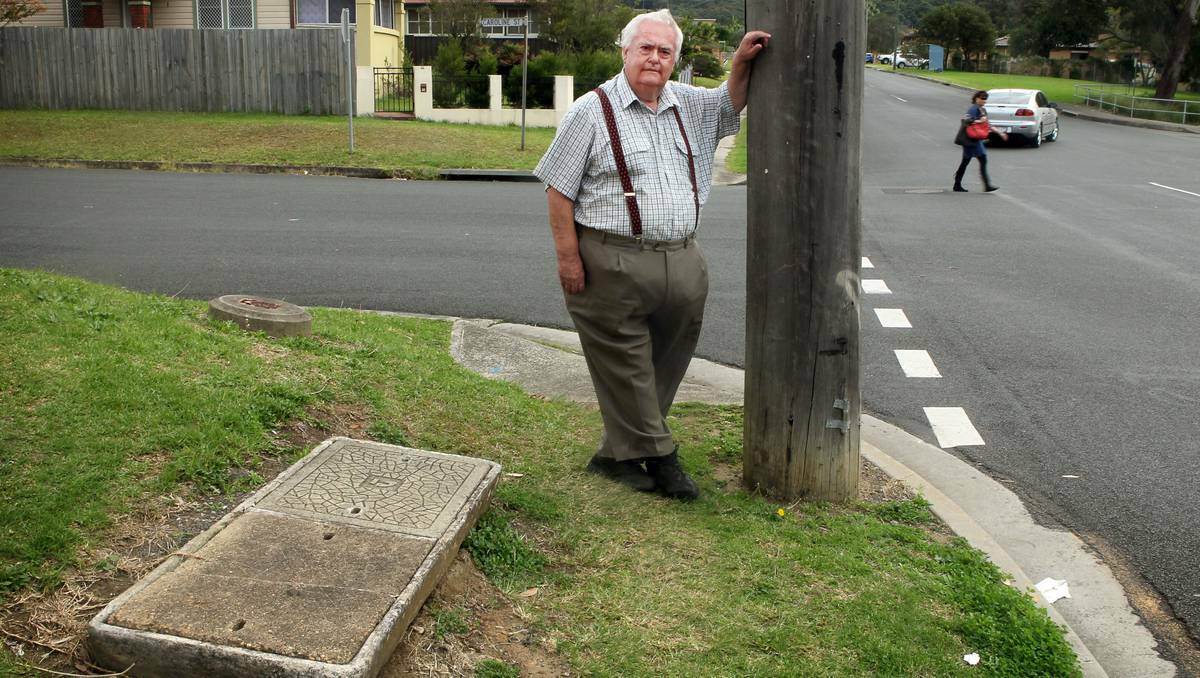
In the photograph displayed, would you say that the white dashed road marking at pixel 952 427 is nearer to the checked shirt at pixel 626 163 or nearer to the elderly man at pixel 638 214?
the elderly man at pixel 638 214

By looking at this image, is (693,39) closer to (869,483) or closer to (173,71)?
(173,71)

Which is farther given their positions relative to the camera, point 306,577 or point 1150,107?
point 1150,107

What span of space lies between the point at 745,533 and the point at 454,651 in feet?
4.66

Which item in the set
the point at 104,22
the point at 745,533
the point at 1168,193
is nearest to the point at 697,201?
the point at 745,533

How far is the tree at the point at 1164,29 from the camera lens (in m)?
46.9

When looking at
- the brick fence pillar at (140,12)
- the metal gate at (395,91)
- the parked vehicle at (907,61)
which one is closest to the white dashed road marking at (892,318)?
the metal gate at (395,91)

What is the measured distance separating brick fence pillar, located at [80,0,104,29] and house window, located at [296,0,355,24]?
545cm

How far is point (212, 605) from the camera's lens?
124 inches

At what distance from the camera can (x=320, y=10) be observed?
31938 millimetres

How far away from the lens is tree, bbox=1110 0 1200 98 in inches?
1845

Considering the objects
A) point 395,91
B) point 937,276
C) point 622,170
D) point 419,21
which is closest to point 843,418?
point 622,170

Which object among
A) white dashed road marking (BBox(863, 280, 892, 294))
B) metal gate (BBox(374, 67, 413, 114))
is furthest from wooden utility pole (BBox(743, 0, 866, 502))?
metal gate (BBox(374, 67, 413, 114))

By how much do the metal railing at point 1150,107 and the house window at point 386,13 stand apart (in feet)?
86.7

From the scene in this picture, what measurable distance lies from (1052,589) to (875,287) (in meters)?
5.72
